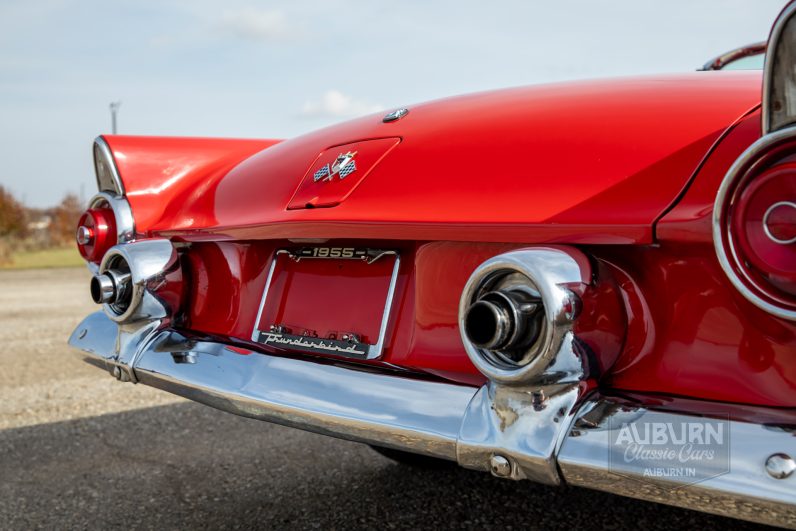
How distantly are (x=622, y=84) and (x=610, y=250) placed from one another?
0.62 metres

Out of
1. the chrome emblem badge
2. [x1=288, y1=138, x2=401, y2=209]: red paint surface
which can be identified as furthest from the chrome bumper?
the chrome emblem badge

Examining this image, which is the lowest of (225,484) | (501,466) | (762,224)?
(225,484)

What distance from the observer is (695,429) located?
130 centimetres

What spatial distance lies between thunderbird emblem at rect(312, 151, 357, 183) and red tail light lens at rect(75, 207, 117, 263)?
95cm

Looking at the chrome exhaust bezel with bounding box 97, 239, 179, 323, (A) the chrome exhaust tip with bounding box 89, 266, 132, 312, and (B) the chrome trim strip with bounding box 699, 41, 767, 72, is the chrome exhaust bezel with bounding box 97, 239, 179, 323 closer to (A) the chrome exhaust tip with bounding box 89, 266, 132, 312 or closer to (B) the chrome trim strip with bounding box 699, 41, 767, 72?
(A) the chrome exhaust tip with bounding box 89, 266, 132, 312

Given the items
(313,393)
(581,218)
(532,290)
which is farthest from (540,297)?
(313,393)

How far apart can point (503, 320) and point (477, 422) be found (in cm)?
22

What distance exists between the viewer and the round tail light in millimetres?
1258

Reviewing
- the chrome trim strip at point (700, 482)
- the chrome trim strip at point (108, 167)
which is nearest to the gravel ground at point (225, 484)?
the chrome trim strip at point (108, 167)

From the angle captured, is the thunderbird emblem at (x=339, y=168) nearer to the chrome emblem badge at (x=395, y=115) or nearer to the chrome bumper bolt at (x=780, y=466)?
the chrome emblem badge at (x=395, y=115)

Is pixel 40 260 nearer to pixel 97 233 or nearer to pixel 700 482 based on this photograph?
pixel 97 233

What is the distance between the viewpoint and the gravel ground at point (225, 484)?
2.57m

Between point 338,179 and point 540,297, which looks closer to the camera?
point 540,297

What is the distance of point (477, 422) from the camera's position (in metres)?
1.51
